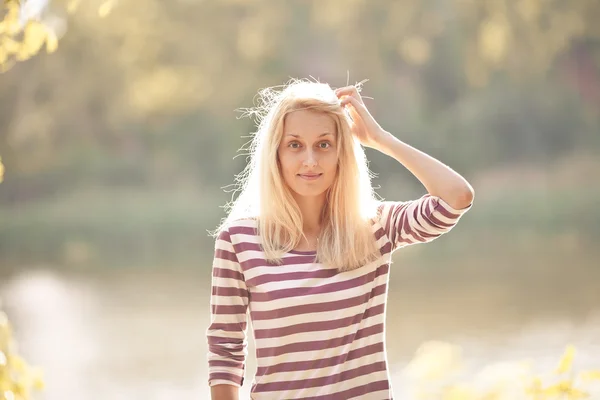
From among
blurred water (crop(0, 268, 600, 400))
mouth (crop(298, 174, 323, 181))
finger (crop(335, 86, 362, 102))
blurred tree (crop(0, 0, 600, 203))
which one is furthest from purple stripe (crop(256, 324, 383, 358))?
blurred tree (crop(0, 0, 600, 203))

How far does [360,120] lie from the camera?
1.14m

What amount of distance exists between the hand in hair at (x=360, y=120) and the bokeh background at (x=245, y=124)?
132 inches

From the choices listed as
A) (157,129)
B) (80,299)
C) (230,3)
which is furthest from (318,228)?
(157,129)

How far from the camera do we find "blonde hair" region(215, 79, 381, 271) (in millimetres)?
1092

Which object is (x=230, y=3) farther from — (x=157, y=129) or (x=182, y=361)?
(x=182, y=361)

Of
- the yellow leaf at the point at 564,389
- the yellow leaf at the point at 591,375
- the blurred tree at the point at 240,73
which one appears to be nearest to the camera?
the yellow leaf at the point at 591,375

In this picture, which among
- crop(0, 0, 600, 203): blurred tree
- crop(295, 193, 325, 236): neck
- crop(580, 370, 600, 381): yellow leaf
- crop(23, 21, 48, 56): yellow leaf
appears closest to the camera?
crop(295, 193, 325, 236): neck

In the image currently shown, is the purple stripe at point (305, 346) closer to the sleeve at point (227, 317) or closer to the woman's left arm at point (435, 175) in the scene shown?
the sleeve at point (227, 317)

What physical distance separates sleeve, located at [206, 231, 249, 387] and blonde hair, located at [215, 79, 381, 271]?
45 mm

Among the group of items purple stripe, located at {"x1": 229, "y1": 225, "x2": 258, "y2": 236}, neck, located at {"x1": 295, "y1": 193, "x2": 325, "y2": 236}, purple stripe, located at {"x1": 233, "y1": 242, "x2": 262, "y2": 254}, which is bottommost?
purple stripe, located at {"x1": 233, "y1": 242, "x2": 262, "y2": 254}

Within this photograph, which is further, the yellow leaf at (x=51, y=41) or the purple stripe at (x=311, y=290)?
the yellow leaf at (x=51, y=41)

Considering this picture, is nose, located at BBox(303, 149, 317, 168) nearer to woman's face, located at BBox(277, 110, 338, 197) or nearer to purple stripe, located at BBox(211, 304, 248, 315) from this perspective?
woman's face, located at BBox(277, 110, 338, 197)

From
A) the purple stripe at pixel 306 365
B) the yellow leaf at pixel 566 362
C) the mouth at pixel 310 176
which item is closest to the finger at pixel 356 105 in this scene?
the mouth at pixel 310 176

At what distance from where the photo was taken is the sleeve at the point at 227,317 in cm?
107
